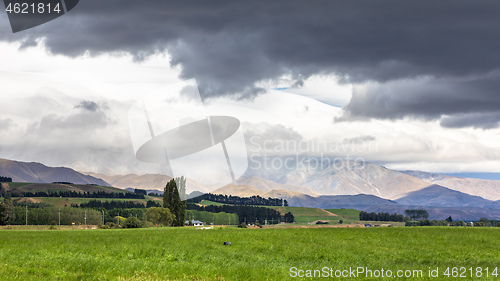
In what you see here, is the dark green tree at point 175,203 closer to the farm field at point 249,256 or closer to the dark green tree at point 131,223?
the dark green tree at point 131,223

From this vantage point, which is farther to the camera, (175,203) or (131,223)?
(175,203)

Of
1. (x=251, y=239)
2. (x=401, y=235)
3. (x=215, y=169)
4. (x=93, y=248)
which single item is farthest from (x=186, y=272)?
(x=401, y=235)

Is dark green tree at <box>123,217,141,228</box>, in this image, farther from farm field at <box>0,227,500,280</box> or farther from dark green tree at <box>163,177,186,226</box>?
farm field at <box>0,227,500,280</box>

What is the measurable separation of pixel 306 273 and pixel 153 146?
1462cm

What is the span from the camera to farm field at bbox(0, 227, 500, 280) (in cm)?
3381

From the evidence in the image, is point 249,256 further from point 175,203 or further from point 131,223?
point 175,203

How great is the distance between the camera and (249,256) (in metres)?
44.9

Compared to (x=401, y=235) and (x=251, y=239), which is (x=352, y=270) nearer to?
(x=251, y=239)

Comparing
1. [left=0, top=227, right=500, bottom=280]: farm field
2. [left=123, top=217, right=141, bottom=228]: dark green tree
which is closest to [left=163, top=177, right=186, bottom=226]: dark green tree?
[left=123, top=217, right=141, bottom=228]: dark green tree

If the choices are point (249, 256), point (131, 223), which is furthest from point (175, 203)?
point (249, 256)

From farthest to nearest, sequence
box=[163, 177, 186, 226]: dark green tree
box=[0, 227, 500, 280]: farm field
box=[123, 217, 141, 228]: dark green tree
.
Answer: box=[163, 177, 186, 226]: dark green tree, box=[123, 217, 141, 228]: dark green tree, box=[0, 227, 500, 280]: farm field

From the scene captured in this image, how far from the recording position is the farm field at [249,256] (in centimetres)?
3381

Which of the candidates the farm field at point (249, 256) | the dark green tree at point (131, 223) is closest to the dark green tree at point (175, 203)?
the dark green tree at point (131, 223)

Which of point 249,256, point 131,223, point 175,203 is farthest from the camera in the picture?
point 175,203
